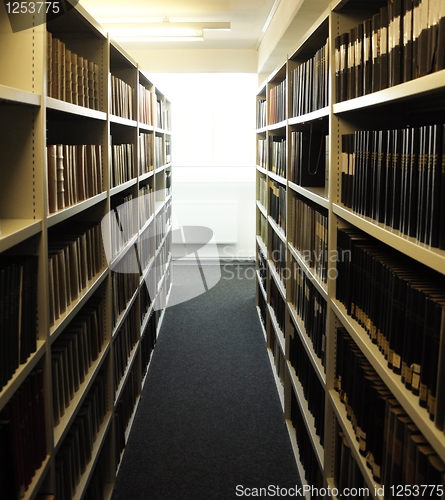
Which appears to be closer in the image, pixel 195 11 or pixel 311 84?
pixel 311 84

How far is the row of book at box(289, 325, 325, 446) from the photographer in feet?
7.32

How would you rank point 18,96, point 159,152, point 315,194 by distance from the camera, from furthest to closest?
point 159,152, point 315,194, point 18,96

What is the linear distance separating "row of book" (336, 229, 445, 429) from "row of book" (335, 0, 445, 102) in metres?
0.45

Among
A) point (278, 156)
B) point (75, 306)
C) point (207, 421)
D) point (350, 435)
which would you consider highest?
point (278, 156)

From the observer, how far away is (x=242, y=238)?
736cm

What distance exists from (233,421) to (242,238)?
4409 millimetres

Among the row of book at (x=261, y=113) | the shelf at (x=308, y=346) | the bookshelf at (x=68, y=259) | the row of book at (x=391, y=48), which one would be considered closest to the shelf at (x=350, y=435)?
the shelf at (x=308, y=346)

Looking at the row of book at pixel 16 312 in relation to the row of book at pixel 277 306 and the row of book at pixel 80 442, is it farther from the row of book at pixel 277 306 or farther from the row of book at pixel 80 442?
the row of book at pixel 277 306

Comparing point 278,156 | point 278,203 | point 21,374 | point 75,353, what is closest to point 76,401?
point 75,353

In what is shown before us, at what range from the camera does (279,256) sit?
3.60 m

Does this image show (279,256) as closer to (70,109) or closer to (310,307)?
(310,307)

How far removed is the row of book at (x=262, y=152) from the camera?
446cm

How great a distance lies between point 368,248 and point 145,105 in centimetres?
250

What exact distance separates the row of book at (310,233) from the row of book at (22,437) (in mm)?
Result: 1090
